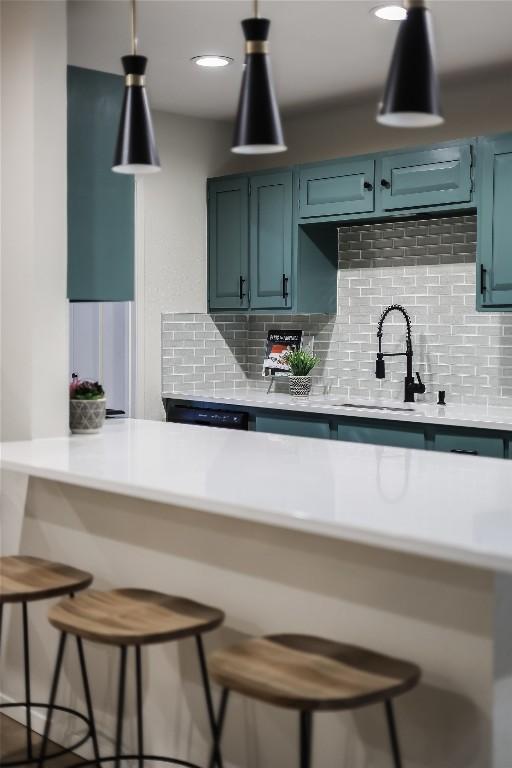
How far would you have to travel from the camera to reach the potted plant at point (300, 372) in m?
6.00

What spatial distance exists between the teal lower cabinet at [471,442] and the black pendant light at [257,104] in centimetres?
237

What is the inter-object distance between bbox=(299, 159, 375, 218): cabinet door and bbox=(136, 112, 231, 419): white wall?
0.82 m

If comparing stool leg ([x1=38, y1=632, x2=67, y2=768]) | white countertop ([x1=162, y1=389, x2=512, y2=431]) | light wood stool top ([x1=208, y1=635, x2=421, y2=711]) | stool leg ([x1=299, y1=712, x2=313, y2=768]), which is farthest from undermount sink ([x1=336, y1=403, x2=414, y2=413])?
stool leg ([x1=299, y1=712, x2=313, y2=768])

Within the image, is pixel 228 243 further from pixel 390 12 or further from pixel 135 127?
pixel 135 127

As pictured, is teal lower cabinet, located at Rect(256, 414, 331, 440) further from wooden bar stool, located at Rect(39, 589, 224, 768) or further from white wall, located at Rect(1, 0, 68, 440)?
wooden bar stool, located at Rect(39, 589, 224, 768)

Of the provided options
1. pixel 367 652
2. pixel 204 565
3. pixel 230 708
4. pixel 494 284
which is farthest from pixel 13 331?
pixel 494 284

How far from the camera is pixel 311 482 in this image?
280cm

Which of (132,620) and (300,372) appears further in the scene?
(300,372)

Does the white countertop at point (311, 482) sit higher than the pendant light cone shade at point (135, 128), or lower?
lower

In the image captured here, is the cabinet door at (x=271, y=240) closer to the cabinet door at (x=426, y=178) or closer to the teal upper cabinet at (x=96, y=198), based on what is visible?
the cabinet door at (x=426, y=178)

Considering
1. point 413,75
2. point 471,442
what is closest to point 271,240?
point 471,442

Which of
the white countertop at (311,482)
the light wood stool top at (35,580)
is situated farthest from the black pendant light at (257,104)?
the light wood stool top at (35,580)

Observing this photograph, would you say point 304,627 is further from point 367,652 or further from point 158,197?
point 158,197

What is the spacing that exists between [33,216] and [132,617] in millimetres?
1715
